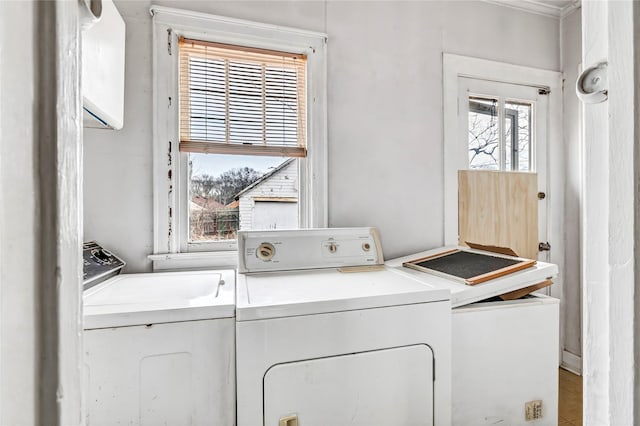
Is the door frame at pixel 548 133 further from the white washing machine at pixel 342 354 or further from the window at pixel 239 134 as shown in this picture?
the white washing machine at pixel 342 354

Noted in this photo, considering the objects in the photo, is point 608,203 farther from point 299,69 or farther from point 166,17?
point 166,17

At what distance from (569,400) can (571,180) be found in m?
1.55

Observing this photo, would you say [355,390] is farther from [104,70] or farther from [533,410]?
[104,70]

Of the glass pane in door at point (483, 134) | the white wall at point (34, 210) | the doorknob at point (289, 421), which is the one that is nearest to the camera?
the white wall at point (34, 210)

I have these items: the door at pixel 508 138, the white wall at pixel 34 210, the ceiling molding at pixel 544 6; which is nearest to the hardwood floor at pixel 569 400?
the door at pixel 508 138

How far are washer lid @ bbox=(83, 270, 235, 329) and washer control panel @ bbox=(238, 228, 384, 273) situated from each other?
6.1 inches

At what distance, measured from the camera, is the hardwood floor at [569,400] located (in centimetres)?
201

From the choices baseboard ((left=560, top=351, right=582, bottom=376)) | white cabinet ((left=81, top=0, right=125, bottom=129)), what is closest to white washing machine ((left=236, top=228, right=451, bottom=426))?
white cabinet ((left=81, top=0, right=125, bottom=129))

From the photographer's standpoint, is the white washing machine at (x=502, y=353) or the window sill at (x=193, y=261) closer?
the white washing machine at (x=502, y=353)

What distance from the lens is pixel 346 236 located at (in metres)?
1.92

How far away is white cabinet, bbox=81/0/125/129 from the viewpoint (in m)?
1.15

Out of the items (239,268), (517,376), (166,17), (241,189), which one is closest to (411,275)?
(517,376)

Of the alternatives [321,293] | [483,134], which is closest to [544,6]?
[483,134]

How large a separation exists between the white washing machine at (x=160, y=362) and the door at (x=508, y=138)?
2.02 metres
